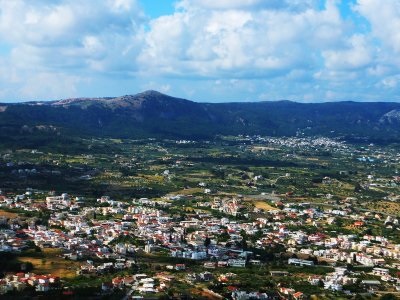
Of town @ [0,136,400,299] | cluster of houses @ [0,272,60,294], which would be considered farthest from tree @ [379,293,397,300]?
cluster of houses @ [0,272,60,294]

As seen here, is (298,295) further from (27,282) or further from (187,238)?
(187,238)

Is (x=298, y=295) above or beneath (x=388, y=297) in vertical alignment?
above

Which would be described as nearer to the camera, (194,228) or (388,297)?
(388,297)

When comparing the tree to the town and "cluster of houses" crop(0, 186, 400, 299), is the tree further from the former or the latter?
"cluster of houses" crop(0, 186, 400, 299)

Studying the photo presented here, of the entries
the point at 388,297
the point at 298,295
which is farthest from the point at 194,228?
the point at 388,297

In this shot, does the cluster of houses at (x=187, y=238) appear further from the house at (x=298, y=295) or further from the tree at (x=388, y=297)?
the tree at (x=388, y=297)

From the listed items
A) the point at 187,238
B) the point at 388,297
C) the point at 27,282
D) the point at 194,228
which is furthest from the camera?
the point at 194,228

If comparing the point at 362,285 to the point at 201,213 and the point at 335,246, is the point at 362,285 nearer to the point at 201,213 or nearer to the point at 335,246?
the point at 335,246

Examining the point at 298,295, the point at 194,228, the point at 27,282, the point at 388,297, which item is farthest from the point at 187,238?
the point at 388,297

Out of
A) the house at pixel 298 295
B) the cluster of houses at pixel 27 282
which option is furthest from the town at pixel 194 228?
the house at pixel 298 295

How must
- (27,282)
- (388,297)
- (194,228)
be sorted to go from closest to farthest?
(27,282), (388,297), (194,228)

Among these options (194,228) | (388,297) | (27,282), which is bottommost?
(388,297)
